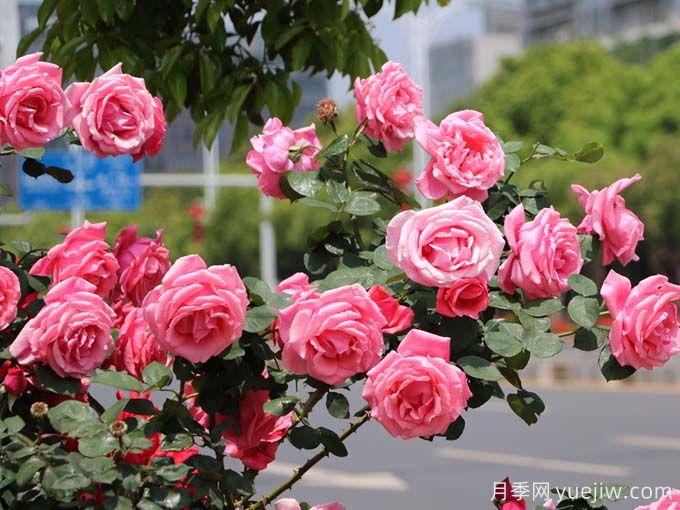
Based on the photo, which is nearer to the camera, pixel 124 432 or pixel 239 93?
pixel 124 432

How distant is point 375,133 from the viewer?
9.43ft

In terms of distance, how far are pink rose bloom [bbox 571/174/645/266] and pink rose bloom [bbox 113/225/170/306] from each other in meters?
0.78

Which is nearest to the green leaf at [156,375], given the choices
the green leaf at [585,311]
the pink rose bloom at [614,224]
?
the green leaf at [585,311]

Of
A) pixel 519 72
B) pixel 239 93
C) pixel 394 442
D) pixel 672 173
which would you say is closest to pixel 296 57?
pixel 239 93

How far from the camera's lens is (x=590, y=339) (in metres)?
2.52

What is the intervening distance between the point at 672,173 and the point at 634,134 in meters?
7.88

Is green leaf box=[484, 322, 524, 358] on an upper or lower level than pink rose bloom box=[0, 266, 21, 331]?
lower

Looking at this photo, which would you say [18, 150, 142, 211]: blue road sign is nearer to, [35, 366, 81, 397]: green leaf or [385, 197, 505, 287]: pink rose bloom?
[35, 366, 81, 397]: green leaf

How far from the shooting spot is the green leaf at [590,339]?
2520 mm

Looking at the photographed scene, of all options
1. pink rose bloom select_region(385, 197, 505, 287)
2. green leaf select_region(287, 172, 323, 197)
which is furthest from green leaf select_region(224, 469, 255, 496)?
green leaf select_region(287, 172, 323, 197)

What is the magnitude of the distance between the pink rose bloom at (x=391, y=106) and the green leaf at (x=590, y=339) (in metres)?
0.53

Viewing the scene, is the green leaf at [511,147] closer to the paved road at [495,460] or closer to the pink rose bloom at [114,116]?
the pink rose bloom at [114,116]

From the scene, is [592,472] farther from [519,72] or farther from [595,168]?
[519,72]

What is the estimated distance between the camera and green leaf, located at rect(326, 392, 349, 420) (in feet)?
8.16
